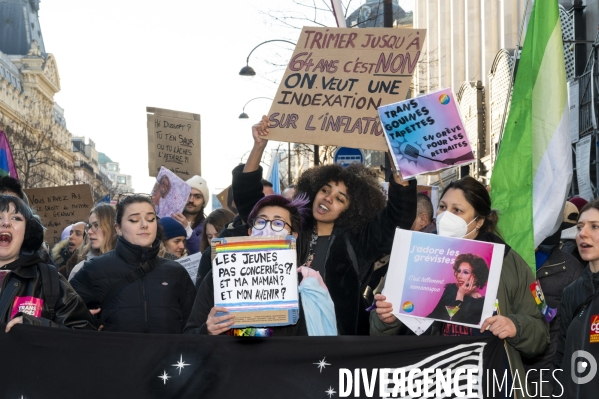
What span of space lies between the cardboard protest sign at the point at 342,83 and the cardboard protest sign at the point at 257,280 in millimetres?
1691

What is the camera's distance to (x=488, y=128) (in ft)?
118

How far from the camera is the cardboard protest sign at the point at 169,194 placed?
8031 millimetres

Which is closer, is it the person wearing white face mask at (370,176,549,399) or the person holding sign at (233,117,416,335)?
the person wearing white face mask at (370,176,549,399)

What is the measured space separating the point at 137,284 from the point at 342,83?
1971mm

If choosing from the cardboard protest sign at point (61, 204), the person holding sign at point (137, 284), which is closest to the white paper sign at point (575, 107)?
the cardboard protest sign at point (61, 204)

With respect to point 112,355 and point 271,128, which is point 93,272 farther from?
point 271,128

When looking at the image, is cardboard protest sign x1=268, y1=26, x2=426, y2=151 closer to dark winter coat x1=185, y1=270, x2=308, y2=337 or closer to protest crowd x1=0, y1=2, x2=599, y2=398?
protest crowd x1=0, y1=2, x2=599, y2=398

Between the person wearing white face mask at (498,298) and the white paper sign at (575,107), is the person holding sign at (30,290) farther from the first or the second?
the white paper sign at (575,107)

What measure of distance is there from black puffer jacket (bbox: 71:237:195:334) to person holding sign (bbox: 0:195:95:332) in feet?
1.48

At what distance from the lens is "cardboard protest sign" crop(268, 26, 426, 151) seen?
19.5 ft

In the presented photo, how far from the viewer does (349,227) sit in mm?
5121

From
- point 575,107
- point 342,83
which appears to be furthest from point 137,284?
point 575,107

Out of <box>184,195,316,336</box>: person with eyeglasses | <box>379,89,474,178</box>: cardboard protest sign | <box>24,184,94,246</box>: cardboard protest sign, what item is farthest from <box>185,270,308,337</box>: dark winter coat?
<box>24,184,94,246</box>: cardboard protest sign

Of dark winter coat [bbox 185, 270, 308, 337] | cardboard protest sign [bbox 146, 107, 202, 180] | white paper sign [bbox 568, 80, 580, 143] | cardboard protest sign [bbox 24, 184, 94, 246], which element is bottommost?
dark winter coat [bbox 185, 270, 308, 337]
